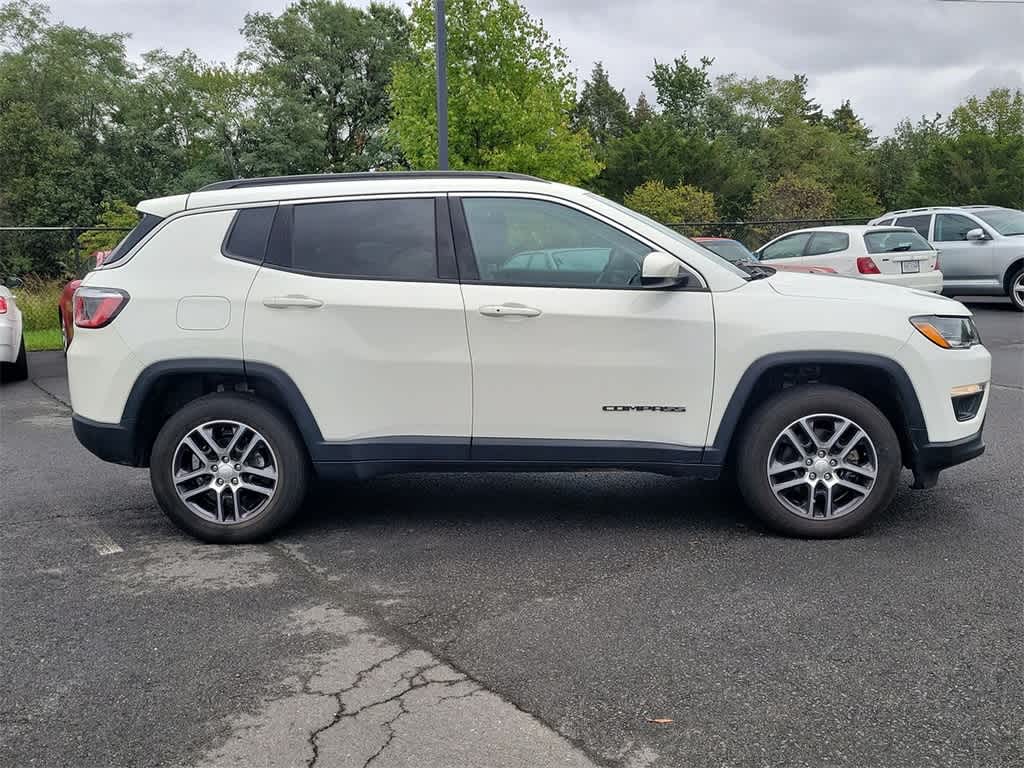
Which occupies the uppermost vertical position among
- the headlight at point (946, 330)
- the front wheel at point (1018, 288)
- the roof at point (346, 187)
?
the roof at point (346, 187)

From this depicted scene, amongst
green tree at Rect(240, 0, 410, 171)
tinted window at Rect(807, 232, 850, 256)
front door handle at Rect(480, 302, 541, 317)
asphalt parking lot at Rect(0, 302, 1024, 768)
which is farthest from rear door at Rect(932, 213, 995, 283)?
green tree at Rect(240, 0, 410, 171)

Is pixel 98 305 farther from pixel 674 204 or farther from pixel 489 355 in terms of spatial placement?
pixel 674 204

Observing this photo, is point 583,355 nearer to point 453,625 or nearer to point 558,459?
point 558,459

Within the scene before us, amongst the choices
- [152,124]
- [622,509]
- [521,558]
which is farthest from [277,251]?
[152,124]

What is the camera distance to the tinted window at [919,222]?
18.6 meters

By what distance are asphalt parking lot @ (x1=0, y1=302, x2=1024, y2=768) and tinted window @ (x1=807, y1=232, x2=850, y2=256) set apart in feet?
33.3

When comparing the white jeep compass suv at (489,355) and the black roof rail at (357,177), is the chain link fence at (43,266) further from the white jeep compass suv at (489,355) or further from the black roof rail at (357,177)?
the white jeep compass suv at (489,355)

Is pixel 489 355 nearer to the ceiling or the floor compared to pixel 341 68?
nearer to the floor

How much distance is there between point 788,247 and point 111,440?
1343 centimetres

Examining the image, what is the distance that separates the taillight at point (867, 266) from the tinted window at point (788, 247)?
116 cm

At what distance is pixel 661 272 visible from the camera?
4902mm

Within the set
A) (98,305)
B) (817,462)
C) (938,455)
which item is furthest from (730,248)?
(98,305)

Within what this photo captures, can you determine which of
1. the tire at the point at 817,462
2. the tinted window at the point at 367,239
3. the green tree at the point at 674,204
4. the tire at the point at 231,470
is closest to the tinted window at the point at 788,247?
the tire at the point at 817,462

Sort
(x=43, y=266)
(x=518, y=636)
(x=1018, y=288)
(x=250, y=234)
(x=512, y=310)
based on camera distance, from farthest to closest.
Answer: (x=43, y=266) < (x=1018, y=288) < (x=250, y=234) < (x=512, y=310) < (x=518, y=636)
